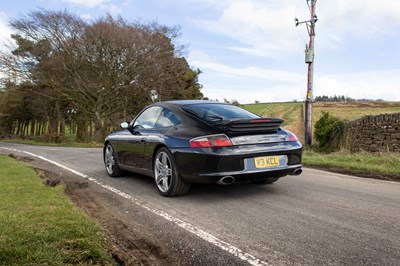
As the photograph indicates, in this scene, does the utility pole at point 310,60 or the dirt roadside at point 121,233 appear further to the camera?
the utility pole at point 310,60

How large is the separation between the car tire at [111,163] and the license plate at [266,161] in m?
3.22

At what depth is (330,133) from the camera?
602 inches

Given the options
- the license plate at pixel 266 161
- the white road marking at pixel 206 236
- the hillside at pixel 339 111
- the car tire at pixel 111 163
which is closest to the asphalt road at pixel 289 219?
the white road marking at pixel 206 236

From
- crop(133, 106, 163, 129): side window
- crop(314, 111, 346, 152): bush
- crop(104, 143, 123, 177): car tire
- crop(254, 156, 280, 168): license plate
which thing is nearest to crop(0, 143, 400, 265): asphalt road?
crop(254, 156, 280, 168): license plate

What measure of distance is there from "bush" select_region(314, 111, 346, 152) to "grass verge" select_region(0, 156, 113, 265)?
12382mm

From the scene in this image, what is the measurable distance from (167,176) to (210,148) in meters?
0.98

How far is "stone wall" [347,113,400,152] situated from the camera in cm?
1198

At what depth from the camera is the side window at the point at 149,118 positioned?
5.88 metres

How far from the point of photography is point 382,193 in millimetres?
5246

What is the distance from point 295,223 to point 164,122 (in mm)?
2610

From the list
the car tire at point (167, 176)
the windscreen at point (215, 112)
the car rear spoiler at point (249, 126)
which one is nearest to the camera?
the car rear spoiler at point (249, 126)

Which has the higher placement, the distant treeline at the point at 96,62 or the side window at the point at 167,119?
the distant treeline at the point at 96,62

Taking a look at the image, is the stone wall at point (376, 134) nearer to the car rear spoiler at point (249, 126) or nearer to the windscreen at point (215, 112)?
the windscreen at point (215, 112)

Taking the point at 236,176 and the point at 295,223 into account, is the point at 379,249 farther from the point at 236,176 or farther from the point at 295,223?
the point at 236,176
